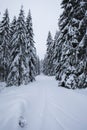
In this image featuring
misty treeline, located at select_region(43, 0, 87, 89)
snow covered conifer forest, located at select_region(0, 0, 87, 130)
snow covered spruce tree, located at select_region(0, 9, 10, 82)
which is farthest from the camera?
snow covered spruce tree, located at select_region(0, 9, 10, 82)

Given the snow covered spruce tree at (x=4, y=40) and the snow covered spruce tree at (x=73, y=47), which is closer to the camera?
the snow covered spruce tree at (x=73, y=47)

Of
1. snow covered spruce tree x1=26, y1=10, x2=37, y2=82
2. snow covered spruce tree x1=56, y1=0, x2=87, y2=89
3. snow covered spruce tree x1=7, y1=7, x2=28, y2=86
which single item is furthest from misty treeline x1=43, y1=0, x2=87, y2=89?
snow covered spruce tree x1=26, y1=10, x2=37, y2=82

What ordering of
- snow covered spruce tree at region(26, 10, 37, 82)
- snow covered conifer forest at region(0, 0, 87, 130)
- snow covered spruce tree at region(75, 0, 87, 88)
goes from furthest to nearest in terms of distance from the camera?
snow covered spruce tree at region(26, 10, 37, 82) < snow covered spruce tree at region(75, 0, 87, 88) < snow covered conifer forest at region(0, 0, 87, 130)

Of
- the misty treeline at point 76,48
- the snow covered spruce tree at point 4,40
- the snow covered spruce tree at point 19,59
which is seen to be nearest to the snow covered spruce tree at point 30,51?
the snow covered spruce tree at point 19,59

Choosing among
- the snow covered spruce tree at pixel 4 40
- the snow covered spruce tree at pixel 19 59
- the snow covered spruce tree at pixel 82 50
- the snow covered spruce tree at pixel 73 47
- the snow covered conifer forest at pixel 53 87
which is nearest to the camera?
the snow covered conifer forest at pixel 53 87

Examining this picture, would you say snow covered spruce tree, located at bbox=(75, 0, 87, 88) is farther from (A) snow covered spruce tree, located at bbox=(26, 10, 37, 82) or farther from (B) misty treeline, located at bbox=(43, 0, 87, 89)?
(A) snow covered spruce tree, located at bbox=(26, 10, 37, 82)

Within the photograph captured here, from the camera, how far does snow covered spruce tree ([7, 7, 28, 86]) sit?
2091 centimetres

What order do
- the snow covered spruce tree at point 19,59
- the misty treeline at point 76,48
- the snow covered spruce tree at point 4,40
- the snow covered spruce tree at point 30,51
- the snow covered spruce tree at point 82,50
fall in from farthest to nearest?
the snow covered spruce tree at point 30,51
the snow covered spruce tree at point 4,40
the snow covered spruce tree at point 19,59
the misty treeline at point 76,48
the snow covered spruce tree at point 82,50

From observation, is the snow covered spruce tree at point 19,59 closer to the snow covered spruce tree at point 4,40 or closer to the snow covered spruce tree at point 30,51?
the snow covered spruce tree at point 30,51

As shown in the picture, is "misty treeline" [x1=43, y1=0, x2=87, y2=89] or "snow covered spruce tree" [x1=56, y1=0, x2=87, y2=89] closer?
"misty treeline" [x1=43, y1=0, x2=87, y2=89]

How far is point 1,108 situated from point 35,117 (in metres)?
1.86

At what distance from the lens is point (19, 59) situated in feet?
70.1

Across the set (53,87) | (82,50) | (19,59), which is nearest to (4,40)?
(19,59)

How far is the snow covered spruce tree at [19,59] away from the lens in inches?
823
